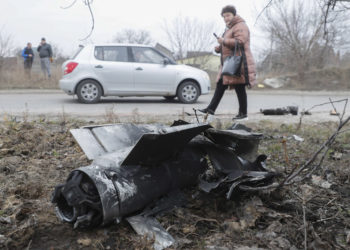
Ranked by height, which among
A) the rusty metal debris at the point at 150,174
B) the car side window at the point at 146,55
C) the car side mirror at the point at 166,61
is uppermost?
the car side window at the point at 146,55

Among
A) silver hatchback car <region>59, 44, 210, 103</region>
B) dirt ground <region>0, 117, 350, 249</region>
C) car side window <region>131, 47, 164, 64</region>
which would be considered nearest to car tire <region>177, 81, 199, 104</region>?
silver hatchback car <region>59, 44, 210, 103</region>

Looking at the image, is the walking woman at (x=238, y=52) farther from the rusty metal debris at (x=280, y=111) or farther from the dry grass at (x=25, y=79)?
the dry grass at (x=25, y=79)

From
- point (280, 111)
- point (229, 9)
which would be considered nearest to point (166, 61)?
point (280, 111)

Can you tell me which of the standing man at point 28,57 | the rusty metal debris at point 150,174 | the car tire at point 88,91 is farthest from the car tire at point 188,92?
the standing man at point 28,57

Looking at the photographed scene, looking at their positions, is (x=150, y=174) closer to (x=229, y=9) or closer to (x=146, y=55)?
(x=229, y=9)

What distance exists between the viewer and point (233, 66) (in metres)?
5.03

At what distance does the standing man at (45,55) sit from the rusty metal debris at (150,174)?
14504 millimetres

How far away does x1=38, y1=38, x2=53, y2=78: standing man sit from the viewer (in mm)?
15422

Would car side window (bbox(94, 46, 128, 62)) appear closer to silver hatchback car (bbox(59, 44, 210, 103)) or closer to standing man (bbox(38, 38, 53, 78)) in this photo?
silver hatchback car (bbox(59, 44, 210, 103))

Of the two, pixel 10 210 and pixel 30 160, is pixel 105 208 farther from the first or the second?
pixel 30 160

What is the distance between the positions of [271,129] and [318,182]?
2088mm

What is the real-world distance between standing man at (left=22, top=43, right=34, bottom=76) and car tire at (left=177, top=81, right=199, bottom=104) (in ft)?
33.9

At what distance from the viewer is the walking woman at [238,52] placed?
16.7ft

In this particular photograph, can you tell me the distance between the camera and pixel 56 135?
3818 millimetres
